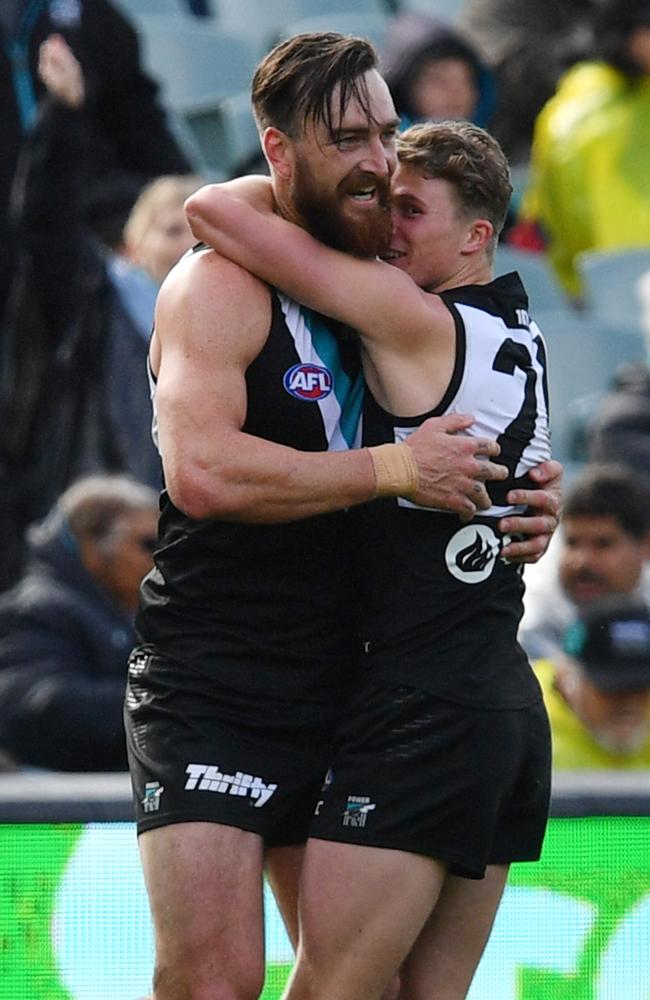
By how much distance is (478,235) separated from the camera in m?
3.39

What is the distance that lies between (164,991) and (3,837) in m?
0.83

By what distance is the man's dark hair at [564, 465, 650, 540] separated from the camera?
5.94 m

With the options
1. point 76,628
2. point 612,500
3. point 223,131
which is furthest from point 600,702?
point 223,131

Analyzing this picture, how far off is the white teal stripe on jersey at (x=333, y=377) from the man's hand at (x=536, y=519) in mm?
322

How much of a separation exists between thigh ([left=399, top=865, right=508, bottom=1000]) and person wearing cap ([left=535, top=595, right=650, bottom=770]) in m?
1.73

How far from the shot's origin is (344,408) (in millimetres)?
3400

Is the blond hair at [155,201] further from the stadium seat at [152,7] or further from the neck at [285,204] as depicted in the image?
the neck at [285,204]

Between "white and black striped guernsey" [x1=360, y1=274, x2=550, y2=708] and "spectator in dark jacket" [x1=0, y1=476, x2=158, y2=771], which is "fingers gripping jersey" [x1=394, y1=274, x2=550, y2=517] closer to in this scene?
"white and black striped guernsey" [x1=360, y1=274, x2=550, y2=708]

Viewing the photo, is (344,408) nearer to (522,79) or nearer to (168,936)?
(168,936)

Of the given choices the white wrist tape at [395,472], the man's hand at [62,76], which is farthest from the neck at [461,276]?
the man's hand at [62,76]

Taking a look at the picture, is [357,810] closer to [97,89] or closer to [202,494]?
[202,494]

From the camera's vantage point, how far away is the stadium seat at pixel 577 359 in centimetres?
710

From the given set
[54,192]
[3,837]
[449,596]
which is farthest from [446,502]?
[54,192]

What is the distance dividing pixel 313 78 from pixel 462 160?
12.7 inches
